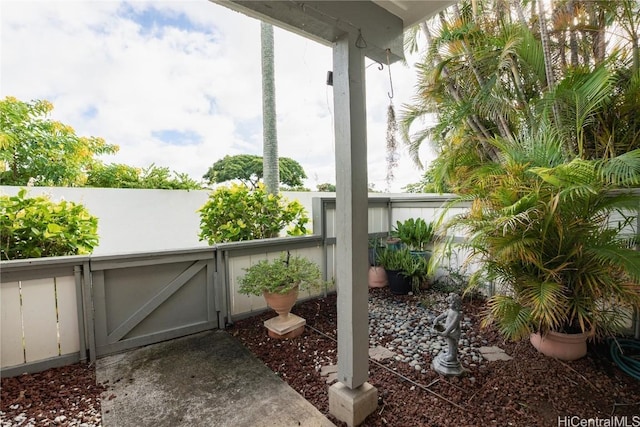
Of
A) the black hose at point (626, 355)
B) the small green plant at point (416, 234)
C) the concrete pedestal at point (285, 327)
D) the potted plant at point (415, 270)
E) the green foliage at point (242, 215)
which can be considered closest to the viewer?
the black hose at point (626, 355)

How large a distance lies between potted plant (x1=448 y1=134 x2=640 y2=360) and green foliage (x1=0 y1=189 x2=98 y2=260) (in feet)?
11.2

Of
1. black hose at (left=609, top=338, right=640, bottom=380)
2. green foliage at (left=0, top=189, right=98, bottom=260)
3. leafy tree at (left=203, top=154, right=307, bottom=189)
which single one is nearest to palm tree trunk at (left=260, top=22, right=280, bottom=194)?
green foliage at (left=0, top=189, right=98, bottom=260)

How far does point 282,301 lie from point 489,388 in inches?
69.7

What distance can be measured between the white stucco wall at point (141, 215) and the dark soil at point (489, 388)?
2393 millimetres

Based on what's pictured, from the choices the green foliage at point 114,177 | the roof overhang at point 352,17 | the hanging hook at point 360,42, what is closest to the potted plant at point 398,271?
the roof overhang at point 352,17

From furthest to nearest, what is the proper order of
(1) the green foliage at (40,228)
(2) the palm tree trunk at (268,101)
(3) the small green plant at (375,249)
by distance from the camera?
(3) the small green plant at (375,249), (2) the palm tree trunk at (268,101), (1) the green foliage at (40,228)

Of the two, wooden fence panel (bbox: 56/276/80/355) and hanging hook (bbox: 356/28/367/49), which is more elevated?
hanging hook (bbox: 356/28/367/49)

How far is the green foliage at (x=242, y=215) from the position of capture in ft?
10.8

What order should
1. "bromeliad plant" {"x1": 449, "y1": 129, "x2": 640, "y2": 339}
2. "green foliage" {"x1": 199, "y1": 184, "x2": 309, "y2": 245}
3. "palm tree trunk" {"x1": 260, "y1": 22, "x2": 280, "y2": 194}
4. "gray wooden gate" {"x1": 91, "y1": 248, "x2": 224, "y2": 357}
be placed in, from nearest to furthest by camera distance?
"bromeliad plant" {"x1": 449, "y1": 129, "x2": 640, "y2": 339}, "gray wooden gate" {"x1": 91, "y1": 248, "x2": 224, "y2": 357}, "green foliage" {"x1": 199, "y1": 184, "x2": 309, "y2": 245}, "palm tree trunk" {"x1": 260, "y1": 22, "x2": 280, "y2": 194}

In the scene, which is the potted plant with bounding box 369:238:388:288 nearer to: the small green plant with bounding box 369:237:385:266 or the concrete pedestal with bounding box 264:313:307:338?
the small green plant with bounding box 369:237:385:266

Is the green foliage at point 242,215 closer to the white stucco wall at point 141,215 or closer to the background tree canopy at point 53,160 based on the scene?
the white stucco wall at point 141,215

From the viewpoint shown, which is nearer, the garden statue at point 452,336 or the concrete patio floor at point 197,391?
the concrete patio floor at point 197,391

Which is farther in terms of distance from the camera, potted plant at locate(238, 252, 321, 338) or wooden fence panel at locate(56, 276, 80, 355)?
potted plant at locate(238, 252, 321, 338)

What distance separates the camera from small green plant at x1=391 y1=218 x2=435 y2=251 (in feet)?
13.8
